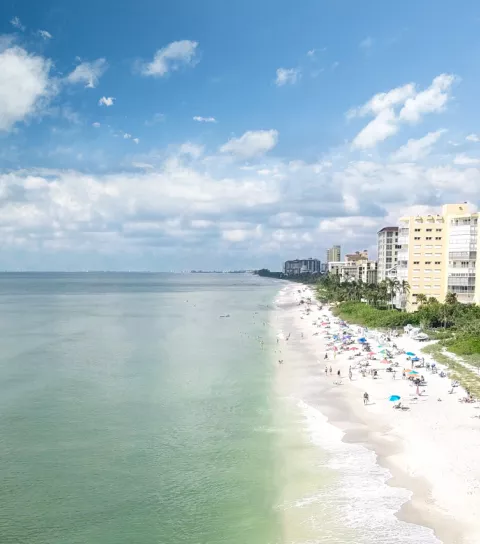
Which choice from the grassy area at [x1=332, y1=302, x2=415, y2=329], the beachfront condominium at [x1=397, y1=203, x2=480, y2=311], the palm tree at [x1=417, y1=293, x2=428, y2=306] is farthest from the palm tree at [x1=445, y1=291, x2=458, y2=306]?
the grassy area at [x1=332, y1=302, x2=415, y2=329]

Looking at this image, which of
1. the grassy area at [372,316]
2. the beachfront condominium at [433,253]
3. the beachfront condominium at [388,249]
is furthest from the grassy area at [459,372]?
the beachfront condominium at [388,249]

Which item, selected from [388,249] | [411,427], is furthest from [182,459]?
[388,249]

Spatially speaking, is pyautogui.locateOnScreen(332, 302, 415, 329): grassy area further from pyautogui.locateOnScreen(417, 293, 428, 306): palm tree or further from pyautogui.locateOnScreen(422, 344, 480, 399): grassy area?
pyautogui.locateOnScreen(422, 344, 480, 399): grassy area

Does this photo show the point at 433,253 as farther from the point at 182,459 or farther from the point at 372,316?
the point at 182,459

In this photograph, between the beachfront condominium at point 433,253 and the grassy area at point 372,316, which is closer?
the grassy area at point 372,316

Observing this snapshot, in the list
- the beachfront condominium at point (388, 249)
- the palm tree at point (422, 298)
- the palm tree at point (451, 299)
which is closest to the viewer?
the palm tree at point (451, 299)

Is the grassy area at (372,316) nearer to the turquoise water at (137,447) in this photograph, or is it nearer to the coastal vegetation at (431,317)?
the coastal vegetation at (431,317)

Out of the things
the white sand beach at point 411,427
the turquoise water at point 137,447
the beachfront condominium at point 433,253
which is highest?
the beachfront condominium at point 433,253
